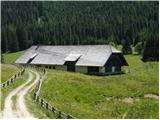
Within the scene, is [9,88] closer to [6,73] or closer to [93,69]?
[6,73]

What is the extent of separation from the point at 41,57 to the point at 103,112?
179 feet

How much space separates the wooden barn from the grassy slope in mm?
17558

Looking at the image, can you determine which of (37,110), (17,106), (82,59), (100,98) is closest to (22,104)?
(17,106)

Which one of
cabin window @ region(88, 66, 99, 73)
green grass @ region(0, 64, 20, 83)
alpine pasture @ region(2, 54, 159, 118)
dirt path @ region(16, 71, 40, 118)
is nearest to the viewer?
dirt path @ region(16, 71, 40, 118)

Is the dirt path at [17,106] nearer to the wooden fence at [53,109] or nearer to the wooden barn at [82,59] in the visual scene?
the wooden fence at [53,109]

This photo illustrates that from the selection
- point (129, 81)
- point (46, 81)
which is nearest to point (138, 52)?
point (129, 81)

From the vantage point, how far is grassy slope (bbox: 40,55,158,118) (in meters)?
36.9

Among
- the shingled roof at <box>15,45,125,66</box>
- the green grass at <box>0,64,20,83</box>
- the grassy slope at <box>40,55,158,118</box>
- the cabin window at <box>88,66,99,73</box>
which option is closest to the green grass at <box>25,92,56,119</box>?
the grassy slope at <box>40,55,158,118</box>

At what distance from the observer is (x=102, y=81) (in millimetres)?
60562

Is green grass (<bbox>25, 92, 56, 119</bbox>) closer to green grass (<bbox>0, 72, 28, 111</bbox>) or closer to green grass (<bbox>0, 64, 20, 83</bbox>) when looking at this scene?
green grass (<bbox>0, 72, 28, 111</bbox>)

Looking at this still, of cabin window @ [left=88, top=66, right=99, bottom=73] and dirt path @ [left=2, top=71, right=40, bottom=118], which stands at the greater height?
dirt path @ [left=2, top=71, right=40, bottom=118]

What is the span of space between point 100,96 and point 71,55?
128 feet

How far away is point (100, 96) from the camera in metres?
46.9

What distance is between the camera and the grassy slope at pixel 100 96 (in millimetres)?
36906
